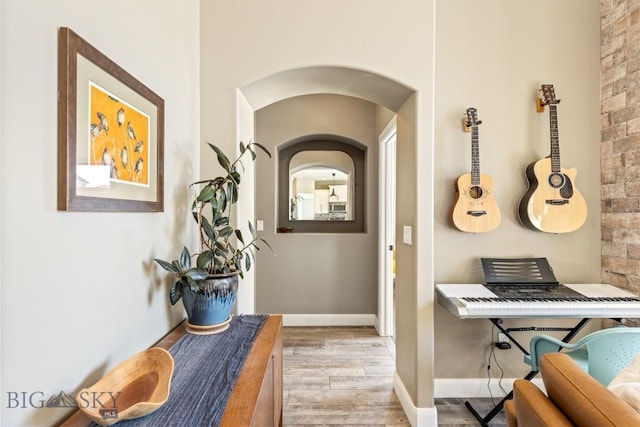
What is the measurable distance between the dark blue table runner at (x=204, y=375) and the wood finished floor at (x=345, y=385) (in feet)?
3.24

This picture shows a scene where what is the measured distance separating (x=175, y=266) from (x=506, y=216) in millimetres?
2127

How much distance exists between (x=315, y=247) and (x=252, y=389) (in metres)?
2.63

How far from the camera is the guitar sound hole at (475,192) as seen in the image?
2121 mm

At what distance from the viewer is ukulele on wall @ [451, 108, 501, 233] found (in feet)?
6.94

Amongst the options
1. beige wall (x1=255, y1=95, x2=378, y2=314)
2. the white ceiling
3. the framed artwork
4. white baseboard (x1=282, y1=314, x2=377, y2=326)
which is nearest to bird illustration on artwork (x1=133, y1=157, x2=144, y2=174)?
the framed artwork

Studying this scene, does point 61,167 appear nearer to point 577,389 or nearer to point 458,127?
point 577,389

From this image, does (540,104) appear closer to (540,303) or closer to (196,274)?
(540,303)

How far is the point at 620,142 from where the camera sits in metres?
2.09

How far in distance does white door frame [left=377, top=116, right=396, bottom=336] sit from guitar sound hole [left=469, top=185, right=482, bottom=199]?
1.25m

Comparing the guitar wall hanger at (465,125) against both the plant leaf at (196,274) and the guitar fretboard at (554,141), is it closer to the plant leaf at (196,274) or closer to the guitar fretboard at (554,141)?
the guitar fretboard at (554,141)

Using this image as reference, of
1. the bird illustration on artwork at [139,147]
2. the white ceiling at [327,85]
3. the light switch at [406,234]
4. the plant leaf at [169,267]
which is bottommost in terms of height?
the plant leaf at [169,267]

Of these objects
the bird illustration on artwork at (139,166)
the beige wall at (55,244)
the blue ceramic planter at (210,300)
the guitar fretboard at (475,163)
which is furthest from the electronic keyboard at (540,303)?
the bird illustration on artwork at (139,166)

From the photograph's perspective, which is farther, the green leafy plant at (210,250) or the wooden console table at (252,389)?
the green leafy plant at (210,250)

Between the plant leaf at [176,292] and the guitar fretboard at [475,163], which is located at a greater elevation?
the guitar fretboard at [475,163]
